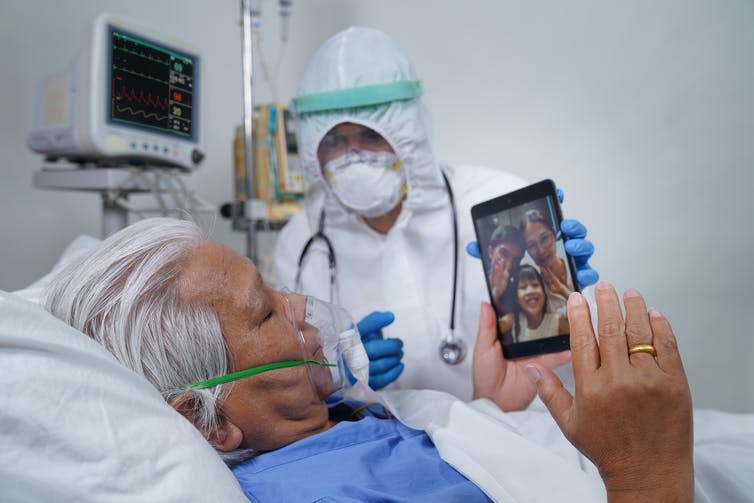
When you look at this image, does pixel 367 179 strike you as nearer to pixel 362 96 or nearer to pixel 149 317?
pixel 362 96

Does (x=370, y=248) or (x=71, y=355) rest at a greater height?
(x=370, y=248)

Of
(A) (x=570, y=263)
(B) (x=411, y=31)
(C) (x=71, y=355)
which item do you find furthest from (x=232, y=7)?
(C) (x=71, y=355)

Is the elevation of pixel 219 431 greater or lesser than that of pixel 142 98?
lesser

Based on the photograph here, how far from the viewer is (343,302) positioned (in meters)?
1.74

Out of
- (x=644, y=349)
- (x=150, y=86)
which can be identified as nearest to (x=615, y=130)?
(x=150, y=86)

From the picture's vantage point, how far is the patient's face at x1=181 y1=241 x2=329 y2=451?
3.18 feet

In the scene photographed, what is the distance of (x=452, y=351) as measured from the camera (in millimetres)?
1521

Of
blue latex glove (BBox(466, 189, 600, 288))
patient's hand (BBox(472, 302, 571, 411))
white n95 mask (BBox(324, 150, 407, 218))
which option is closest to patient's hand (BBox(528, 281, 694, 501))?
blue latex glove (BBox(466, 189, 600, 288))

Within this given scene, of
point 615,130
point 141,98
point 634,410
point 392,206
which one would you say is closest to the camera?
point 634,410

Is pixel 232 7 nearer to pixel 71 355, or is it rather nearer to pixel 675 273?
pixel 675 273

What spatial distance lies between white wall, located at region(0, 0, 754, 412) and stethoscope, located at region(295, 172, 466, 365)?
1099 millimetres

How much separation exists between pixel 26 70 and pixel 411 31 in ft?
5.38

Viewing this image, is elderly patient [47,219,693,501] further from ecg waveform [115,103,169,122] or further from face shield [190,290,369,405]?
ecg waveform [115,103,169,122]

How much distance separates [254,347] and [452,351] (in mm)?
670
